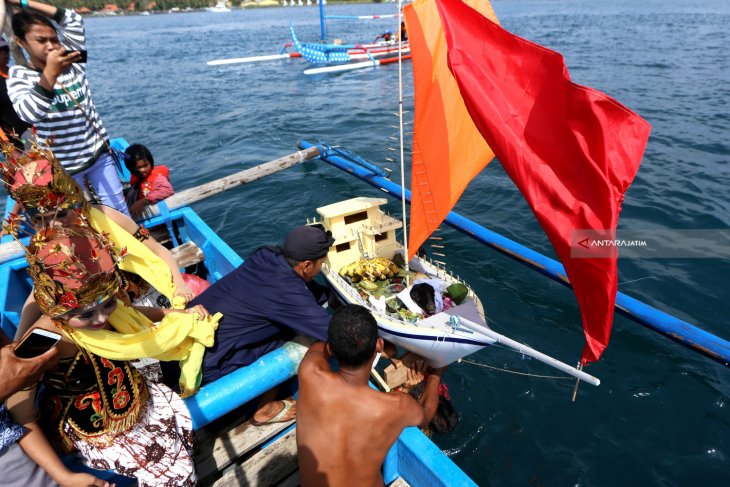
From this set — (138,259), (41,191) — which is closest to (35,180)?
(41,191)

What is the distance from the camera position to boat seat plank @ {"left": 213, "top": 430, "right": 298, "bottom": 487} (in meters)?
3.37

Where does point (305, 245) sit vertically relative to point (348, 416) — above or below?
above

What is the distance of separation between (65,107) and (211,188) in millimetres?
4589

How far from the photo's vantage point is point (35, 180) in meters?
3.03

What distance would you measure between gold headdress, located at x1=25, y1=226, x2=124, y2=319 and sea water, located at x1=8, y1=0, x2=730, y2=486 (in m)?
4.75

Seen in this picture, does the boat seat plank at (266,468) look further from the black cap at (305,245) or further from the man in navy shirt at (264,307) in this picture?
the black cap at (305,245)

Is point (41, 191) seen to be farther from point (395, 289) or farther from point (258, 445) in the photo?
point (395, 289)

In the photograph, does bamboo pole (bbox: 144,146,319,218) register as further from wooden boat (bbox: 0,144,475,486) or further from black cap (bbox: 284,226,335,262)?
wooden boat (bbox: 0,144,475,486)

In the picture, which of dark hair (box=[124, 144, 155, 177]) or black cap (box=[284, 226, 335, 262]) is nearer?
black cap (box=[284, 226, 335, 262])

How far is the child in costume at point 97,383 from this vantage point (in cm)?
224

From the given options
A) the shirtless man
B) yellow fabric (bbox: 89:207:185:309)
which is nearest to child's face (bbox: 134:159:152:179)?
yellow fabric (bbox: 89:207:185:309)

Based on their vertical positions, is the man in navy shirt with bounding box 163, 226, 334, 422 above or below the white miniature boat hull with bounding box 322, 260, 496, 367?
above

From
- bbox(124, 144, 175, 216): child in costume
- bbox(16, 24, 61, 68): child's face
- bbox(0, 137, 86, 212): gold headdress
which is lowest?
bbox(124, 144, 175, 216): child in costume

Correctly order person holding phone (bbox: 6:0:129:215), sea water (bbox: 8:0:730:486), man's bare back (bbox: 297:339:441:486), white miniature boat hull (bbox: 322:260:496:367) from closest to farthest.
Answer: man's bare back (bbox: 297:339:441:486) → person holding phone (bbox: 6:0:129:215) → white miniature boat hull (bbox: 322:260:496:367) → sea water (bbox: 8:0:730:486)
